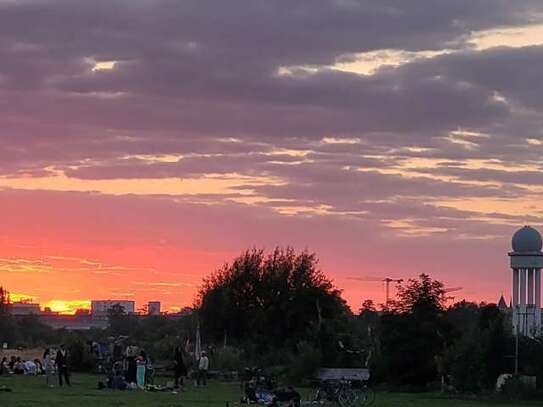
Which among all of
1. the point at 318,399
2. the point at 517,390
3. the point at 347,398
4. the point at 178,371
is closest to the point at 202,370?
the point at 178,371

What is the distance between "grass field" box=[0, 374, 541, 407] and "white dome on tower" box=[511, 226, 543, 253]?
29.9m

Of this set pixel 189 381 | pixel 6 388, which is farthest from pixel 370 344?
pixel 6 388

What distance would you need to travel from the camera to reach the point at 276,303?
6681cm

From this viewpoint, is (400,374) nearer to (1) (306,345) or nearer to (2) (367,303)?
(1) (306,345)

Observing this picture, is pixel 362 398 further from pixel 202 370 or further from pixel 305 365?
pixel 305 365

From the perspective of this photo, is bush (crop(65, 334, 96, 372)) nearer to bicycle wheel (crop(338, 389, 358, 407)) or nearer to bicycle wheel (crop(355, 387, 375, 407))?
bicycle wheel (crop(355, 387, 375, 407))

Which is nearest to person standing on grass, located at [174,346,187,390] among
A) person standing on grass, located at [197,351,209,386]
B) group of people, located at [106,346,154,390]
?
group of people, located at [106,346,154,390]

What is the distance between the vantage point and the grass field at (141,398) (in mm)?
34625

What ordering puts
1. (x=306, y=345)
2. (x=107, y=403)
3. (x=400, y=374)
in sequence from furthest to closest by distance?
(x=306, y=345) < (x=400, y=374) < (x=107, y=403)

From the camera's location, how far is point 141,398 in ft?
124

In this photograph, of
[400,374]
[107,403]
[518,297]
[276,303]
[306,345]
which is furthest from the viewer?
[518,297]

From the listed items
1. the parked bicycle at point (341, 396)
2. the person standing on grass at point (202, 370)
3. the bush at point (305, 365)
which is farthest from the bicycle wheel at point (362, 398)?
the bush at point (305, 365)

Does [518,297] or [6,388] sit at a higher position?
[518,297]

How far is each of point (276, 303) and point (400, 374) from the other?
17829mm
